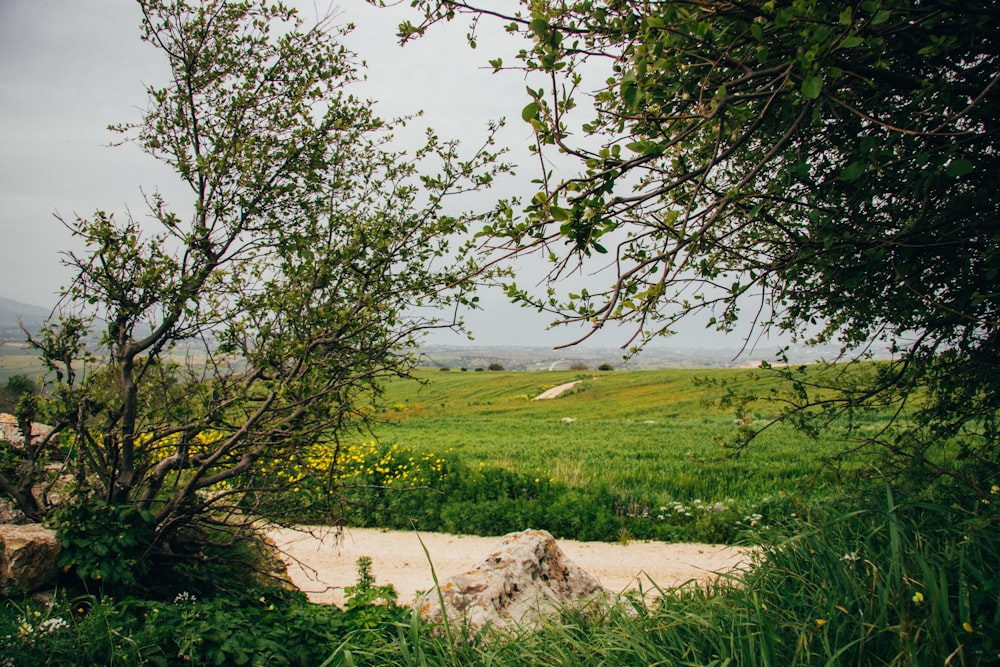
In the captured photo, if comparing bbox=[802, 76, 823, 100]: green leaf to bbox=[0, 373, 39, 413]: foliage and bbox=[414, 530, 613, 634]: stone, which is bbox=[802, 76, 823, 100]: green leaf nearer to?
bbox=[414, 530, 613, 634]: stone

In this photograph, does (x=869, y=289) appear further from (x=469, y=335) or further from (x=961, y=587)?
(x=469, y=335)

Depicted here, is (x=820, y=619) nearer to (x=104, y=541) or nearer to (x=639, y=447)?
(x=104, y=541)

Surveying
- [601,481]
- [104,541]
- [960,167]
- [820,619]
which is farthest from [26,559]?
[601,481]

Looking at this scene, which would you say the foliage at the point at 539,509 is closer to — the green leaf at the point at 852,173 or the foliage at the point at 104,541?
the foliage at the point at 104,541

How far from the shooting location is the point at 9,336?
474cm

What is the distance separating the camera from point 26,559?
4.13 meters

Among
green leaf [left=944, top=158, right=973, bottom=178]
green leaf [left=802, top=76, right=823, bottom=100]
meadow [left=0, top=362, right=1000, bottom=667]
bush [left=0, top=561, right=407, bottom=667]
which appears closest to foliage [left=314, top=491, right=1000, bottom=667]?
meadow [left=0, top=362, right=1000, bottom=667]

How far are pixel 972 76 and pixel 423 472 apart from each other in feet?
36.6

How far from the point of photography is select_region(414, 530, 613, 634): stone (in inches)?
192

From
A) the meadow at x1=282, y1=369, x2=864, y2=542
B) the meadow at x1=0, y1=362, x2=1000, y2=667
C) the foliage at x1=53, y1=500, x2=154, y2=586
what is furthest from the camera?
the meadow at x1=282, y1=369, x2=864, y2=542

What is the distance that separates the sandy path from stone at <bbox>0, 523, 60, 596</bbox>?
3651 millimetres

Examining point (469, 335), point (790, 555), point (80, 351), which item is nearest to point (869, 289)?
point (790, 555)

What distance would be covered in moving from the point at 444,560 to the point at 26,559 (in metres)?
5.98

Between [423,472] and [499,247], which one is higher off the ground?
[499,247]
